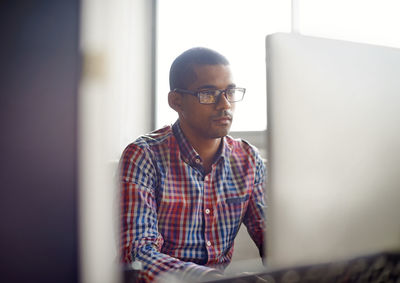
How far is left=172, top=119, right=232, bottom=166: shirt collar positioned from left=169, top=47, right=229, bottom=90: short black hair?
0.46 ft

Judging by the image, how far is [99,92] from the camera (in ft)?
0.80

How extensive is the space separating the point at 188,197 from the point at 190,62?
381 mm

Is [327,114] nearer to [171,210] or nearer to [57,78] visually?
[57,78]

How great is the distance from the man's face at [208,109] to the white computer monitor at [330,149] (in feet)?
1.59

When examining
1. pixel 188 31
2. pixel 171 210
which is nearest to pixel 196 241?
pixel 171 210

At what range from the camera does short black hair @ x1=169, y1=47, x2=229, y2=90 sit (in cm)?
98

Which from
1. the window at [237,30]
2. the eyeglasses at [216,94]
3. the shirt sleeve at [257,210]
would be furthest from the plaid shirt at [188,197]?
the window at [237,30]

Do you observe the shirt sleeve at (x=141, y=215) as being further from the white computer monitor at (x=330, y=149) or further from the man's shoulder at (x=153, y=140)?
the white computer monitor at (x=330, y=149)

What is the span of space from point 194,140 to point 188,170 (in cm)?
10

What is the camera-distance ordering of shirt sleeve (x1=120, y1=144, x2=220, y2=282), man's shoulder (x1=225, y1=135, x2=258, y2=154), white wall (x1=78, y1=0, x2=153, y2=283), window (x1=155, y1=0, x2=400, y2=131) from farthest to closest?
window (x1=155, y1=0, x2=400, y2=131) < man's shoulder (x1=225, y1=135, x2=258, y2=154) < shirt sleeve (x1=120, y1=144, x2=220, y2=282) < white wall (x1=78, y1=0, x2=153, y2=283)

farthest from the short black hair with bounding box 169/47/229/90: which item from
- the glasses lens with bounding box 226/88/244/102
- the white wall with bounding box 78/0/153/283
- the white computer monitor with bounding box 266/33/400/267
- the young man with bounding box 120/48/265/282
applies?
the white wall with bounding box 78/0/153/283

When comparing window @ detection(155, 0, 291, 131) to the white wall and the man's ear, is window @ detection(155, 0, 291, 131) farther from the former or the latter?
the white wall

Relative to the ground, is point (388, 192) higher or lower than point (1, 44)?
lower

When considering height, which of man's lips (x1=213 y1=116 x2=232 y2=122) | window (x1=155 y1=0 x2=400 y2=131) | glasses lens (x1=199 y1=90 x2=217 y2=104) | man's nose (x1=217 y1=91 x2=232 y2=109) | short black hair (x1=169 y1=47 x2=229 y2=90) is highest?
window (x1=155 y1=0 x2=400 y2=131)
